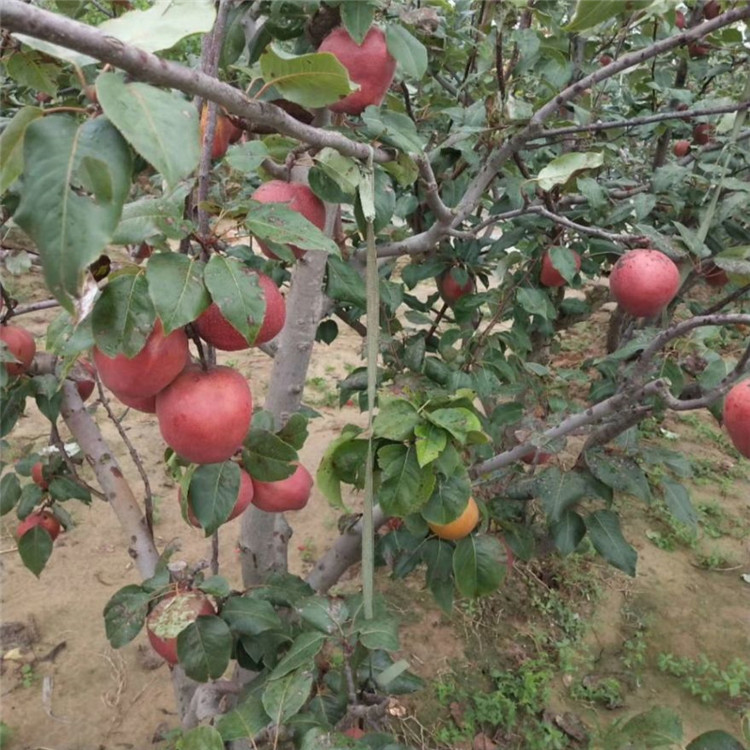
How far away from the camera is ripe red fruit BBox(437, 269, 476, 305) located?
1.78 meters

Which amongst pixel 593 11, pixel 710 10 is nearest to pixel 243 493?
pixel 593 11

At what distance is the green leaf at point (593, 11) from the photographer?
68 cm

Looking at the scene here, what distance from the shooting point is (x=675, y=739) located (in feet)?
2.39

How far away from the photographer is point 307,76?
0.61 m

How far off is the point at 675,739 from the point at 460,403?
1.56 feet

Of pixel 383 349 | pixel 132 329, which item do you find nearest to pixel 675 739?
pixel 132 329

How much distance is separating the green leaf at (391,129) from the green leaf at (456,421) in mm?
348

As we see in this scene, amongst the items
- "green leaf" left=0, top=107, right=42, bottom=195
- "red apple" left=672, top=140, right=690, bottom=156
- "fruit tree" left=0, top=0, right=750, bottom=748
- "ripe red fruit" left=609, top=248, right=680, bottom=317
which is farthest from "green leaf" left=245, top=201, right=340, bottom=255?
"red apple" left=672, top=140, right=690, bottom=156

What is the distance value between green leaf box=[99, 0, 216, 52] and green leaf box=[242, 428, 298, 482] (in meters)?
0.58

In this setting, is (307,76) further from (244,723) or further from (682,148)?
(682,148)

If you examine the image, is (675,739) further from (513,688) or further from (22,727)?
(22,727)

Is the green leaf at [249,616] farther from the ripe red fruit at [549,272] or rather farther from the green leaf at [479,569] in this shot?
the ripe red fruit at [549,272]

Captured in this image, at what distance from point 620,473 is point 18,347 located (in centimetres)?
121

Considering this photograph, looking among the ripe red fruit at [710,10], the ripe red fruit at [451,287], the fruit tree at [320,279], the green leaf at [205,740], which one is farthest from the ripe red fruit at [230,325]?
the ripe red fruit at [710,10]
